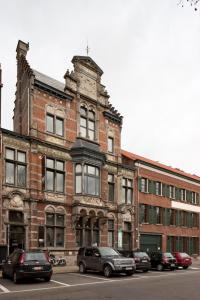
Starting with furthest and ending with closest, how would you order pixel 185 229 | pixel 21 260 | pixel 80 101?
pixel 185 229
pixel 80 101
pixel 21 260

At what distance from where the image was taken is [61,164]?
35750 mm

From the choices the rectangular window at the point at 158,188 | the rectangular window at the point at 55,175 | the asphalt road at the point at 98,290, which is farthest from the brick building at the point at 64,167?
the asphalt road at the point at 98,290

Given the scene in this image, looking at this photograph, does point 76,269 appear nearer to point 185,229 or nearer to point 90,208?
point 90,208

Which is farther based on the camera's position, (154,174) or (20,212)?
(154,174)

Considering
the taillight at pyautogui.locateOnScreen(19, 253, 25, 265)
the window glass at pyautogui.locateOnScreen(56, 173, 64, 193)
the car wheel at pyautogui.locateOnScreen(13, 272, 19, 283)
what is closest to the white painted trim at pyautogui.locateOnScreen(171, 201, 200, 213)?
the window glass at pyautogui.locateOnScreen(56, 173, 64, 193)

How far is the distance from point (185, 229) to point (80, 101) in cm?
2172

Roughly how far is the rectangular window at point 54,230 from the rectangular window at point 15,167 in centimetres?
343

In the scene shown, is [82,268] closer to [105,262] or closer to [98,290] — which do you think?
[105,262]

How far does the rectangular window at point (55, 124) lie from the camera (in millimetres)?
35281

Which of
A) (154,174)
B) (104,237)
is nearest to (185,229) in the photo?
(154,174)

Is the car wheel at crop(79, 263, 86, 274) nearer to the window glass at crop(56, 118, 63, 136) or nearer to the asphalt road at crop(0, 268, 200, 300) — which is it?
the asphalt road at crop(0, 268, 200, 300)

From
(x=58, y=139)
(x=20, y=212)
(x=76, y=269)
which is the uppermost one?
(x=58, y=139)

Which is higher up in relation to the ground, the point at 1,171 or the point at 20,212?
the point at 1,171

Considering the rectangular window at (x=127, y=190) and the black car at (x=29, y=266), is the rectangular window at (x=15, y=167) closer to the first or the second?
the black car at (x=29, y=266)
